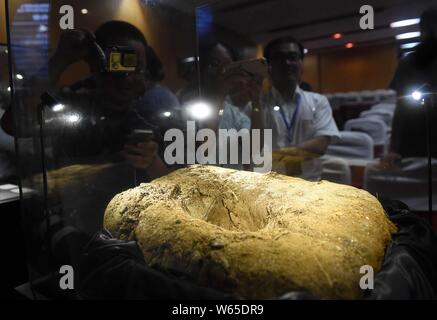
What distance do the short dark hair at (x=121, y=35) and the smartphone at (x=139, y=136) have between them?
264 mm

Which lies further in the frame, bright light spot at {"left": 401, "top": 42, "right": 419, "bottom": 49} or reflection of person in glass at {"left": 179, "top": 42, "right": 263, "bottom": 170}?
reflection of person in glass at {"left": 179, "top": 42, "right": 263, "bottom": 170}

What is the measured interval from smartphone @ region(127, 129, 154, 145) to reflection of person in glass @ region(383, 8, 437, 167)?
1024mm

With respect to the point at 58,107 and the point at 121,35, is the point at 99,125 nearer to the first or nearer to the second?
the point at 58,107

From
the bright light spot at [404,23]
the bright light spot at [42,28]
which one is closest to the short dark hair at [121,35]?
the bright light spot at [42,28]

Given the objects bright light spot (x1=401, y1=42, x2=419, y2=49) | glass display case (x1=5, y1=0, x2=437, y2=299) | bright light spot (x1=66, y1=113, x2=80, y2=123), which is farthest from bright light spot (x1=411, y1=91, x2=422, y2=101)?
bright light spot (x1=66, y1=113, x2=80, y2=123)

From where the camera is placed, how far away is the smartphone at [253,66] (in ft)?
4.88

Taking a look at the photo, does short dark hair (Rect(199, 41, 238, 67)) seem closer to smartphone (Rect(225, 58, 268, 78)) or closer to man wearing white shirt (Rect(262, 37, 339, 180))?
smartphone (Rect(225, 58, 268, 78))

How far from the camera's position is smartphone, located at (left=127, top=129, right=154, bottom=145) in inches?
63.4

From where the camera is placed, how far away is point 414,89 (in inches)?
49.1

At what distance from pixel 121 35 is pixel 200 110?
648 millimetres

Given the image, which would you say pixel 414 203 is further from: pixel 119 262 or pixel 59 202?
pixel 59 202

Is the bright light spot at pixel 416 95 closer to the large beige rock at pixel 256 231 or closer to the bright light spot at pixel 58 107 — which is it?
the large beige rock at pixel 256 231
